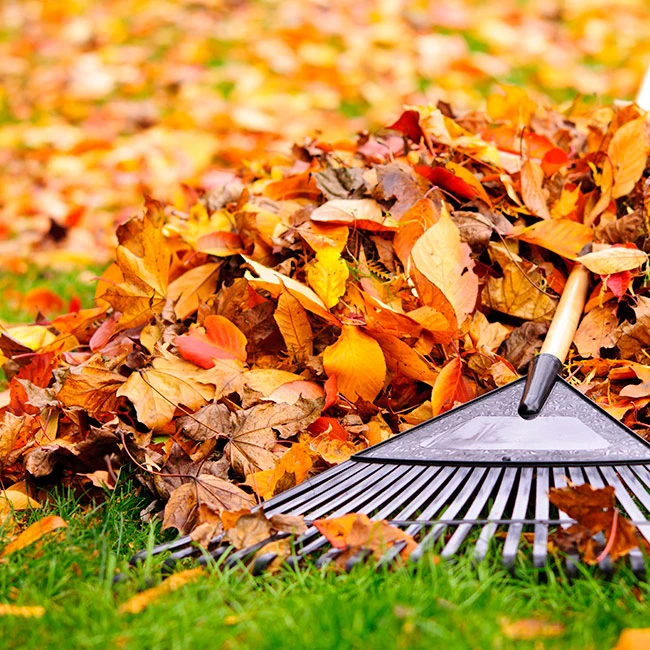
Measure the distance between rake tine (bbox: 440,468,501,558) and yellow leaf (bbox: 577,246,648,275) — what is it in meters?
0.54

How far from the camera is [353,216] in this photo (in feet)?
5.80

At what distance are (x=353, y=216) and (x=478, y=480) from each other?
2.16 ft

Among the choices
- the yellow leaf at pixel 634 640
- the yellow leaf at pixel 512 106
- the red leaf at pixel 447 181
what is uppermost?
the yellow leaf at pixel 512 106

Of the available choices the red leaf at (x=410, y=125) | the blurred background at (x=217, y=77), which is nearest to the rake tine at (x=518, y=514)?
the red leaf at (x=410, y=125)

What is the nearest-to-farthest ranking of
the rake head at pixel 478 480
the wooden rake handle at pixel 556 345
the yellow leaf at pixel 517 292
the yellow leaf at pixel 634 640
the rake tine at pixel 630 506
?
the yellow leaf at pixel 634 640, the rake tine at pixel 630 506, the rake head at pixel 478 480, the wooden rake handle at pixel 556 345, the yellow leaf at pixel 517 292

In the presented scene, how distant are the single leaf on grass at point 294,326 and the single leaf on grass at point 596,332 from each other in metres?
0.55

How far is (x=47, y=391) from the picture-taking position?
1.68m

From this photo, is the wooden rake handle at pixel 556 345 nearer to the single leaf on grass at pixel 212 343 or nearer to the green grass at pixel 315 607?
the green grass at pixel 315 607

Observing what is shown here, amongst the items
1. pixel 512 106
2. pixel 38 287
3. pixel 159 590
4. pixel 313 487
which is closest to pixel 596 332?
pixel 313 487

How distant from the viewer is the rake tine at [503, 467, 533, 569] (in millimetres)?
1172

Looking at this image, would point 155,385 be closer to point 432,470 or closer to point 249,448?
point 249,448

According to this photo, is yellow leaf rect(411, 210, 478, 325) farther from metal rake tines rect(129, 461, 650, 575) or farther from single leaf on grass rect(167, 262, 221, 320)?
single leaf on grass rect(167, 262, 221, 320)

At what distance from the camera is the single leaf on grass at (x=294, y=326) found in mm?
1660

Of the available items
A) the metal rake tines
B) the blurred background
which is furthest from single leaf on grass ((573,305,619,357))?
the blurred background
